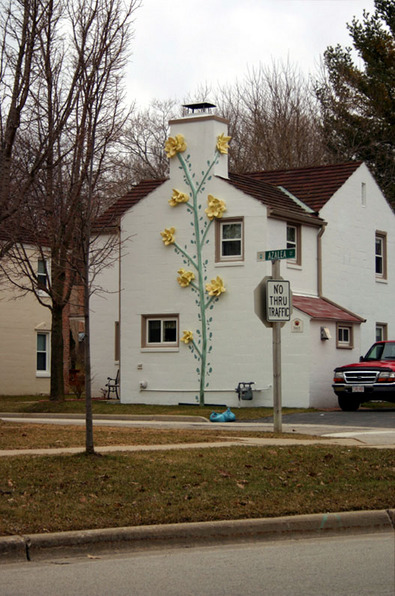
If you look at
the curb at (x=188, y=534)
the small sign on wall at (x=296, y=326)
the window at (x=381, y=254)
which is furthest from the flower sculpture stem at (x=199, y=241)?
the curb at (x=188, y=534)

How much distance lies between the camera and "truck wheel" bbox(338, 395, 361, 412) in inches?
1093

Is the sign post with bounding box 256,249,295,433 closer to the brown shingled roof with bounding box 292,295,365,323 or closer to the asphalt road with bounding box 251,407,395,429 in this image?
the asphalt road with bounding box 251,407,395,429

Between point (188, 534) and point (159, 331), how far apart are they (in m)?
21.8

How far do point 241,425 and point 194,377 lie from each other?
8.07 m

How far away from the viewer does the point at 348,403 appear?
27953mm

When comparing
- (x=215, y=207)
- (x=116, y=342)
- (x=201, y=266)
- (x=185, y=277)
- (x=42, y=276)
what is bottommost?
(x=116, y=342)

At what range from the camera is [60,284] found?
92.2 ft

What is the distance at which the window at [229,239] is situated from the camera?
30047mm

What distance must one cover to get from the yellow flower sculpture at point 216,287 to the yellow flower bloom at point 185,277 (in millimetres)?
692

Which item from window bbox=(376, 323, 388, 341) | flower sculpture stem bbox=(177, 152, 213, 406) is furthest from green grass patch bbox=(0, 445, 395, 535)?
window bbox=(376, 323, 388, 341)

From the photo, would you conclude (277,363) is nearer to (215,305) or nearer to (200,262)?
(215,305)

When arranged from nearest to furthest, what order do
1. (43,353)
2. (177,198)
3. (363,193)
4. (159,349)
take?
(177,198), (159,349), (363,193), (43,353)

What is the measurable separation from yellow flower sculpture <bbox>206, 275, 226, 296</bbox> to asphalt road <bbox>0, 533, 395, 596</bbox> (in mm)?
20451

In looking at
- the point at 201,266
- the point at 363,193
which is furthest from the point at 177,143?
the point at 363,193
